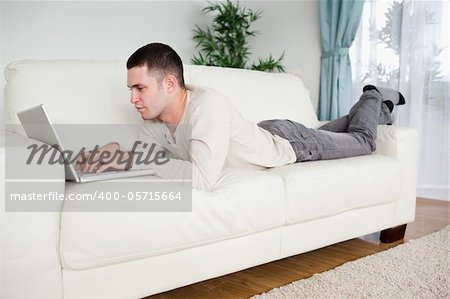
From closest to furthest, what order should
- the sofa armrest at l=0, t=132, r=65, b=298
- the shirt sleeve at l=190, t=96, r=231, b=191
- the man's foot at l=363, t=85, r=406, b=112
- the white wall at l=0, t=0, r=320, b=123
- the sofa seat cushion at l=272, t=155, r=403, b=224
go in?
the sofa armrest at l=0, t=132, r=65, b=298 < the shirt sleeve at l=190, t=96, r=231, b=191 < the sofa seat cushion at l=272, t=155, r=403, b=224 < the man's foot at l=363, t=85, r=406, b=112 < the white wall at l=0, t=0, r=320, b=123

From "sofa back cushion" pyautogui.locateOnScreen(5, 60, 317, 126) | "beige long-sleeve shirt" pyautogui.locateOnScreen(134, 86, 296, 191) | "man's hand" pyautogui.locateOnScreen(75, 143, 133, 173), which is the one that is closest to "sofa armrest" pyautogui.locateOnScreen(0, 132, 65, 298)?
"man's hand" pyautogui.locateOnScreen(75, 143, 133, 173)

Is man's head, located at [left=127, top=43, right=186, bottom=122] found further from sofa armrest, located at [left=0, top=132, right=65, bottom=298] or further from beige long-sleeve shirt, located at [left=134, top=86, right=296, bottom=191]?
sofa armrest, located at [left=0, top=132, right=65, bottom=298]

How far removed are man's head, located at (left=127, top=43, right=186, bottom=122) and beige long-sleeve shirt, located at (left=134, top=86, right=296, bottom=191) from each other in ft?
0.25

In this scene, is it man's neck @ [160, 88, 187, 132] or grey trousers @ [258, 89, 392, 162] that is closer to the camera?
man's neck @ [160, 88, 187, 132]

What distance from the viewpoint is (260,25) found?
463cm

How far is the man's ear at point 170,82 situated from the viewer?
1694mm

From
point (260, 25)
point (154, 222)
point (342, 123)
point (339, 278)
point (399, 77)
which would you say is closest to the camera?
point (154, 222)

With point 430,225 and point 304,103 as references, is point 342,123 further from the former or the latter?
point 430,225

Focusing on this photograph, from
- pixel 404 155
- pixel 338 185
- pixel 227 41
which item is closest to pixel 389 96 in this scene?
pixel 404 155

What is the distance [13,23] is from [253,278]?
98.7 inches

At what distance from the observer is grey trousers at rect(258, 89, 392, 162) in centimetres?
220

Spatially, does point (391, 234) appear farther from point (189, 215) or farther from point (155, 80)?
point (155, 80)

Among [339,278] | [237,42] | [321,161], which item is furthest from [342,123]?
[237,42]

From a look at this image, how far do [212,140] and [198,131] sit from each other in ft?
0.20
